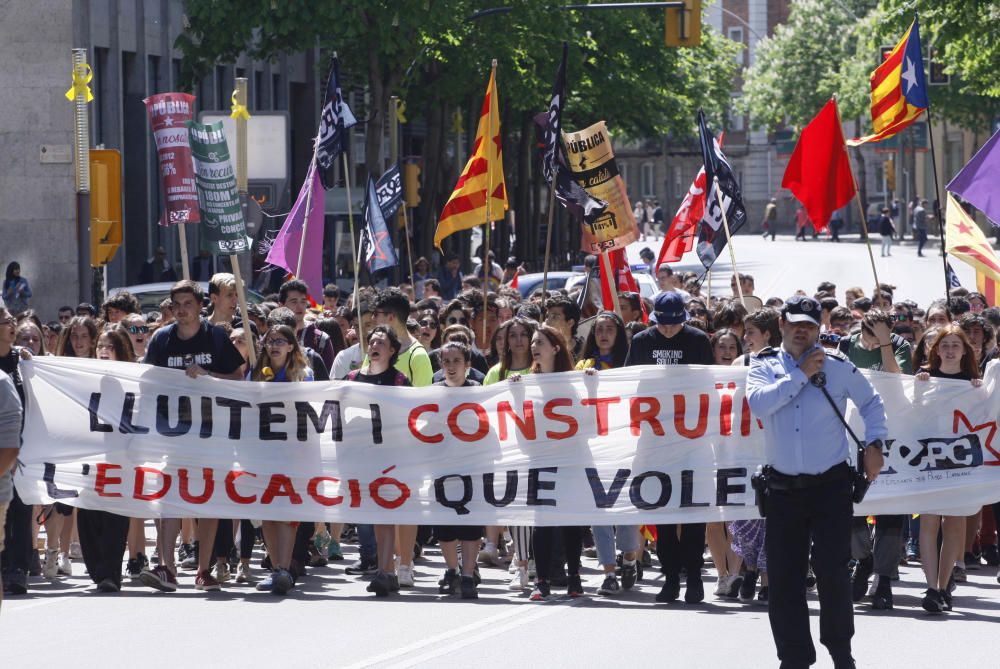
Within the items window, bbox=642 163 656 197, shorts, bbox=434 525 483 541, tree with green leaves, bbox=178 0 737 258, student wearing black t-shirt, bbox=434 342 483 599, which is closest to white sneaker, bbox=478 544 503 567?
student wearing black t-shirt, bbox=434 342 483 599

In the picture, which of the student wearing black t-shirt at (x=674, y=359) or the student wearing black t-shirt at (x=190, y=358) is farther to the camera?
the student wearing black t-shirt at (x=190, y=358)

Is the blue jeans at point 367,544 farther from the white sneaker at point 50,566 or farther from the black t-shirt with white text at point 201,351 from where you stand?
the white sneaker at point 50,566

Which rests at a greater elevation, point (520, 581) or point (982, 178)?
point (982, 178)

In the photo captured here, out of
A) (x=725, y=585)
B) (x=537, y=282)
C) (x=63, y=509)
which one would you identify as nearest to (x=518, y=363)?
(x=725, y=585)

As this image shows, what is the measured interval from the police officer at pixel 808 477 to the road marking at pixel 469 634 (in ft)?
5.69

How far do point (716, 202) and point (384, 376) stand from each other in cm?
643

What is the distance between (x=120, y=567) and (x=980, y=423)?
525 cm

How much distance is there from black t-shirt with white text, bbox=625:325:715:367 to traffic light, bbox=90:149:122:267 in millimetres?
10192

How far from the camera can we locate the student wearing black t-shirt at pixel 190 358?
11.3 meters

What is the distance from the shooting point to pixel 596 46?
1599 inches

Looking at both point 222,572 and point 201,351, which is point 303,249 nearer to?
point 201,351

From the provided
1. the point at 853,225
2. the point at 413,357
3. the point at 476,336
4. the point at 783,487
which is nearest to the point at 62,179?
the point at 476,336

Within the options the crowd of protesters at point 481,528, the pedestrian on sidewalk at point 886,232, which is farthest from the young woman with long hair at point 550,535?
the pedestrian on sidewalk at point 886,232

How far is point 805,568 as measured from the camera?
8477 millimetres
